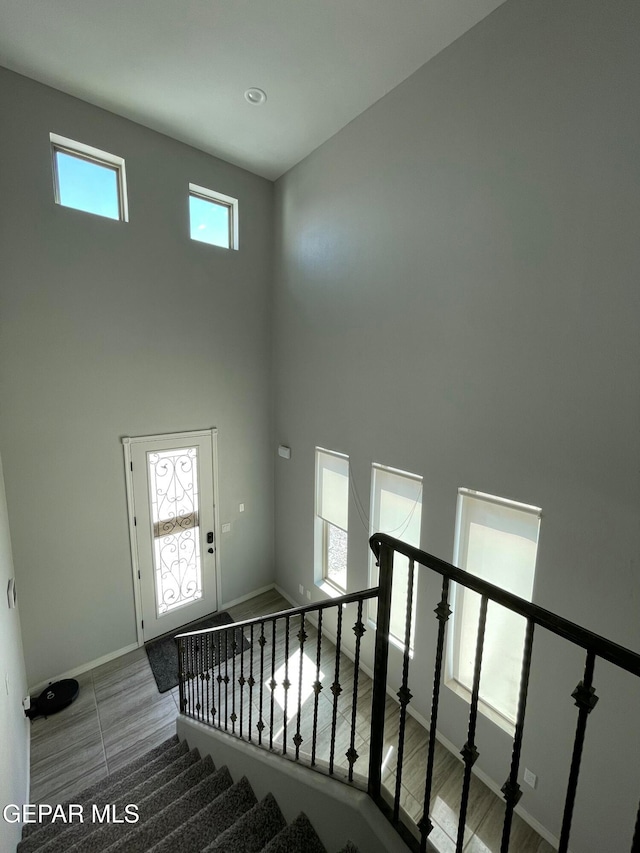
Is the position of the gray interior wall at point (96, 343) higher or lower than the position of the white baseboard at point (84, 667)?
higher

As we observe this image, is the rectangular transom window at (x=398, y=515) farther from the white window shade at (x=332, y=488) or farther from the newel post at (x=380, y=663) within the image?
the newel post at (x=380, y=663)

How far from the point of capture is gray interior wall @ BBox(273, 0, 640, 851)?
2133mm

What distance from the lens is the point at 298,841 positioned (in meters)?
1.59

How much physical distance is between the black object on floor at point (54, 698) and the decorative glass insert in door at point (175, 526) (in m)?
1.04

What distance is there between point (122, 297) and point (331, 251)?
231 centimetres

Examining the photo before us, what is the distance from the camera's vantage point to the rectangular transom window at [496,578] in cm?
269

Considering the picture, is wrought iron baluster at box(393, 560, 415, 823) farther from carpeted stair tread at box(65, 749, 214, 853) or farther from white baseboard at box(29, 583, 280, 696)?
white baseboard at box(29, 583, 280, 696)

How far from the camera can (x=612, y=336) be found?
2.15 metres

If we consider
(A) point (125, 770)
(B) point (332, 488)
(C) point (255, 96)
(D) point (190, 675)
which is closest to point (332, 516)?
(B) point (332, 488)

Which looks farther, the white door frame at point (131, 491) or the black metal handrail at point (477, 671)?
the white door frame at point (131, 491)

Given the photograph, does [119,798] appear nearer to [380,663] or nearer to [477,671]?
[380,663]

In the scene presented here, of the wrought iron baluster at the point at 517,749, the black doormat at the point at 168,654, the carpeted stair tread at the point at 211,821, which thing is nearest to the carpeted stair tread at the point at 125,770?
the black doormat at the point at 168,654

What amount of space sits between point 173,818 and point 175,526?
278cm

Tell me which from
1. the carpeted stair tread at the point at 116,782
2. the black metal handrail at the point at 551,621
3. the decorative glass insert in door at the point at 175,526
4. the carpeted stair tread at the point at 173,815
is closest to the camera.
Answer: the black metal handrail at the point at 551,621
